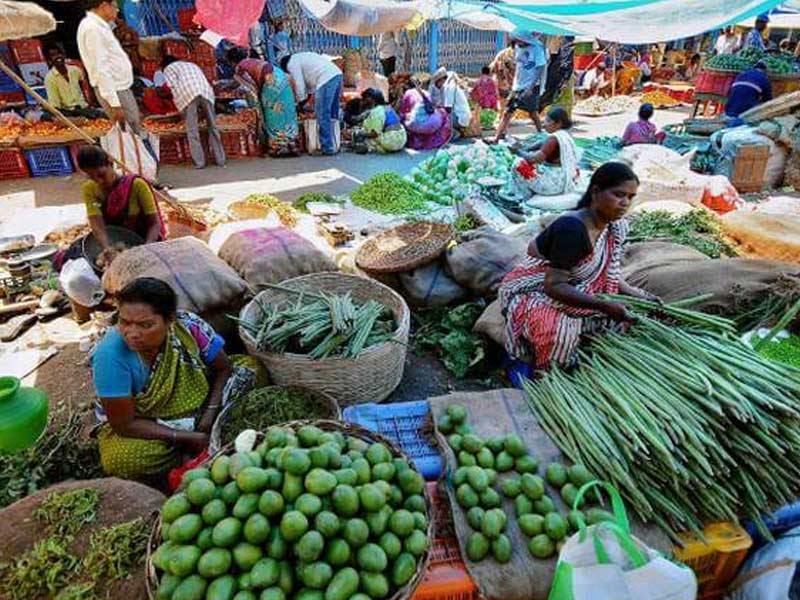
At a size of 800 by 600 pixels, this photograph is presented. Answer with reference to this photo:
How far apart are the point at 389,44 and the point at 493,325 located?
11.5 metres

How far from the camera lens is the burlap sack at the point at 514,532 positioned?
1.77 metres

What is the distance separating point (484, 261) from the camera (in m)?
3.90

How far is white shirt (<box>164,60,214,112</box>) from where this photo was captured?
7555 mm

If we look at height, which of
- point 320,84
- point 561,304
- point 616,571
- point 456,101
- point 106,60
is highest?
point 106,60

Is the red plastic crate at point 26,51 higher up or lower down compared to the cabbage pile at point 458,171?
higher up

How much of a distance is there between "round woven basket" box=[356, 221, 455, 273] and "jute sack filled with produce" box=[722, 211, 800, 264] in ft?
8.00

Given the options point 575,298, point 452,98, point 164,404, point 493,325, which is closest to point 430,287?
point 493,325

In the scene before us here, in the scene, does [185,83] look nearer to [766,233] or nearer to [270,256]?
[270,256]

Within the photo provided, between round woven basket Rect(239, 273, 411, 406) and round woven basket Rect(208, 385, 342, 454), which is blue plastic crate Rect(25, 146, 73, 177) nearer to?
round woven basket Rect(239, 273, 411, 406)

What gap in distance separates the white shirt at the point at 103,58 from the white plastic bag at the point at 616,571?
7.01 metres

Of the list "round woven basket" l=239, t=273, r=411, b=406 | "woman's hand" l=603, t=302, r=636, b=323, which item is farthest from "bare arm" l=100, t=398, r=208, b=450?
"woman's hand" l=603, t=302, r=636, b=323

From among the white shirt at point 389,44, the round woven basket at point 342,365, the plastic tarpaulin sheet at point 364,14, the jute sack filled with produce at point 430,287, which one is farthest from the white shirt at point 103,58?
the white shirt at point 389,44

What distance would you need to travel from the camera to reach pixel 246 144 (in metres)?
8.91

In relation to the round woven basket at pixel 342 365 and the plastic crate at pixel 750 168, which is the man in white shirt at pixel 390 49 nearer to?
the plastic crate at pixel 750 168
